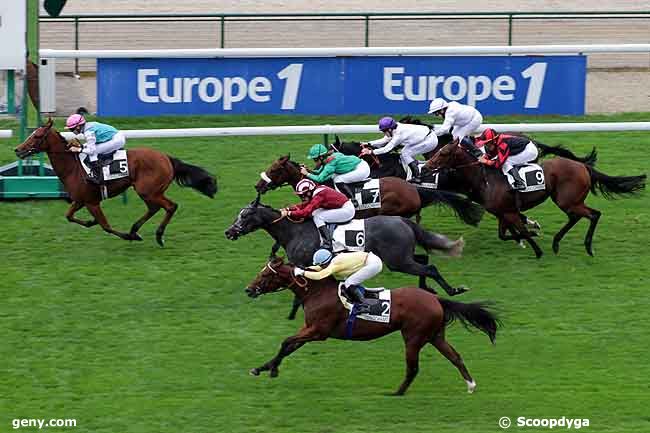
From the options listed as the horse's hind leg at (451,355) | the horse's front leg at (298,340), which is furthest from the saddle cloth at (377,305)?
the horse's hind leg at (451,355)

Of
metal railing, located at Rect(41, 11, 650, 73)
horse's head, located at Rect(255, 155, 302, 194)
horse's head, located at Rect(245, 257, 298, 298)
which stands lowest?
horse's head, located at Rect(245, 257, 298, 298)

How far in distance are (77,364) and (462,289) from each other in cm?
352

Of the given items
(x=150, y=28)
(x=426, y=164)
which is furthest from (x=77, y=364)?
(x=150, y=28)

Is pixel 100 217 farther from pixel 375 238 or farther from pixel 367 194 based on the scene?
pixel 375 238

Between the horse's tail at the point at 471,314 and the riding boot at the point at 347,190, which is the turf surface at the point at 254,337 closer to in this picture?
the horse's tail at the point at 471,314

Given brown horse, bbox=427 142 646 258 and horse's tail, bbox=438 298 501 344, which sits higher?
brown horse, bbox=427 142 646 258

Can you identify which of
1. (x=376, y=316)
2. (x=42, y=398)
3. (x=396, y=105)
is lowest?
(x=42, y=398)

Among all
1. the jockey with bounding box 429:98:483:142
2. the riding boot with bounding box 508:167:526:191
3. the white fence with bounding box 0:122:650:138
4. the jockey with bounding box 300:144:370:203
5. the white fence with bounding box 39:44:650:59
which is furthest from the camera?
the white fence with bounding box 39:44:650:59

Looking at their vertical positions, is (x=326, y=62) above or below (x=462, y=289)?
above

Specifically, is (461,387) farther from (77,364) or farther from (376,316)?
(77,364)

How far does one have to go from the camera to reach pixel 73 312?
44.1 feet

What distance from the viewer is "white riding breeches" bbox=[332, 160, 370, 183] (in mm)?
13984

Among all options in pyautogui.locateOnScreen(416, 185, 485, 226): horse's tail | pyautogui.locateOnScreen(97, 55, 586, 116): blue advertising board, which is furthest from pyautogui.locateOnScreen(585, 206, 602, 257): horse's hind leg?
pyautogui.locateOnScreen(97, 55, 586, 116): blue advertising board

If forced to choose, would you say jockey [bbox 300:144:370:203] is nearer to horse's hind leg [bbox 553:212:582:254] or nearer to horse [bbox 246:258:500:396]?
horse's hind leg [bbox 553:212:582:254]
